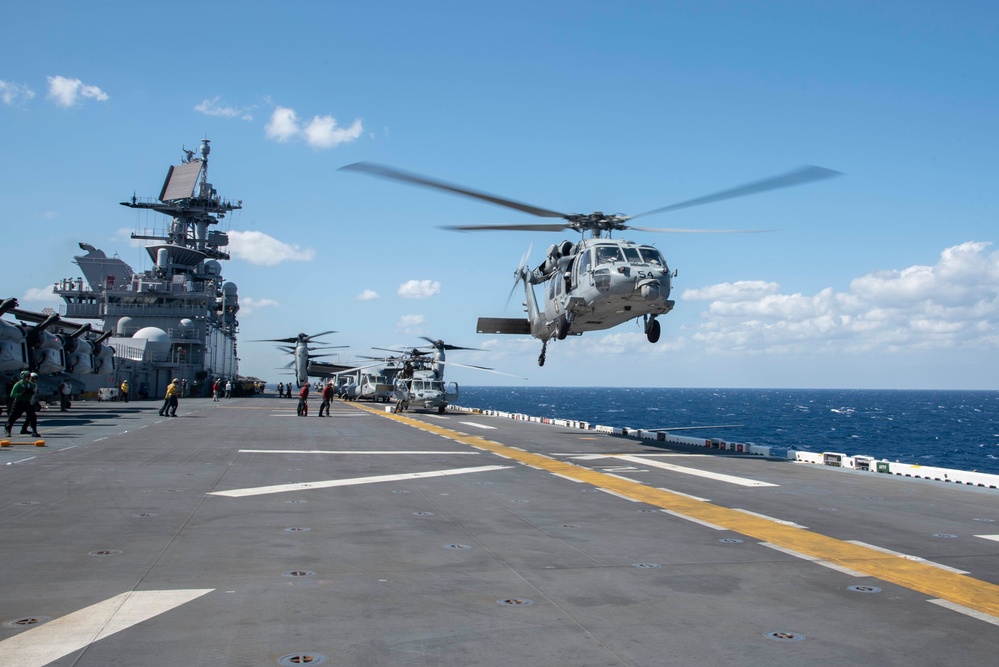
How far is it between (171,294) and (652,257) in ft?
202

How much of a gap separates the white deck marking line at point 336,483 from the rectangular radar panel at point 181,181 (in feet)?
236

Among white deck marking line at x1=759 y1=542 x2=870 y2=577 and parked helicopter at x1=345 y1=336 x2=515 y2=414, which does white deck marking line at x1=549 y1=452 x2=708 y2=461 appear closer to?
white deck marking line at x1=759 y1=542 x2=870 y2=577

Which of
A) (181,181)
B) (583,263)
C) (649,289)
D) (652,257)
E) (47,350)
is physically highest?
(181,181)

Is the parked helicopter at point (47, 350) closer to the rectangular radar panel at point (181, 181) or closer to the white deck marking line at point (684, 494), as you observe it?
the white deck marking line at point (684, 494)

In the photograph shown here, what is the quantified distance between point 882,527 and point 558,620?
6463mm

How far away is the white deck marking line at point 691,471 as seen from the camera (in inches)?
595

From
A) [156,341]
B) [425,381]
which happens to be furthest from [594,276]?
[156,341]

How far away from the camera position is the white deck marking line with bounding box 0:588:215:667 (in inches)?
193

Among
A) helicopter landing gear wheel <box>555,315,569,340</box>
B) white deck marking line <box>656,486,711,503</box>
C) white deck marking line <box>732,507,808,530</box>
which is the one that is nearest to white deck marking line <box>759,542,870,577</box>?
white deck marking line <box>732,507,808,530</box>

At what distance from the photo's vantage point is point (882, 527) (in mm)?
10188

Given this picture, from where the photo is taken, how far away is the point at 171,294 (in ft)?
231

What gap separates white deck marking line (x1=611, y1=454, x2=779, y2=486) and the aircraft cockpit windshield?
5.15m

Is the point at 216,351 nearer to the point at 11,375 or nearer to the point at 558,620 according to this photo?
the point at 11,375

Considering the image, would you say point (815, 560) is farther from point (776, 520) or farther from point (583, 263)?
point (583, 263)
